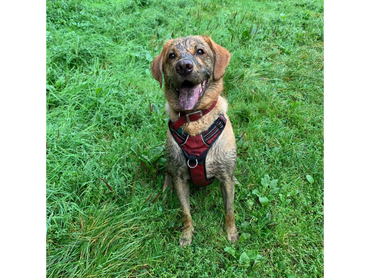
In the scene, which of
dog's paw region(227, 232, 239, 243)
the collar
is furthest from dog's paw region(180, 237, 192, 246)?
the collar

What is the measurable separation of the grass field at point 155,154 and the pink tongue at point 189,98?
106 cm

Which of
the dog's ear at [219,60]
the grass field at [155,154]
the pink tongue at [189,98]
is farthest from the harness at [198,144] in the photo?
the grass field at [155,154]

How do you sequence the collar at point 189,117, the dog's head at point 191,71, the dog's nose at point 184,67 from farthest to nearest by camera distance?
1. the collar at point 189,117
2. the dog's head at point 191,71
3. the dog's nose at point 184,67

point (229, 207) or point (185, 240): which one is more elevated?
point (229, 207)

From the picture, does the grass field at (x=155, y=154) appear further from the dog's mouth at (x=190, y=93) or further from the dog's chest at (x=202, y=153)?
the dog's mouth at (x=190, y=93)

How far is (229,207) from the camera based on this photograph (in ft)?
8.80

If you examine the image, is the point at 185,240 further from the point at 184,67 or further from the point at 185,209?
the point at 184,67

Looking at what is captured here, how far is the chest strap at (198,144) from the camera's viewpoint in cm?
241

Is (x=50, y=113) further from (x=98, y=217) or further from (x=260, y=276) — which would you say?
(x=260, y=276)

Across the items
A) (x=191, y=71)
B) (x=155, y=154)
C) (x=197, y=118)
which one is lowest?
(x=155, y=154)

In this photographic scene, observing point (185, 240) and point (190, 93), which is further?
point (185, 240)

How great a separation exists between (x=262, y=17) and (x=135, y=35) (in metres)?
3.52

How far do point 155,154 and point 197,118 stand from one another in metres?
1.03

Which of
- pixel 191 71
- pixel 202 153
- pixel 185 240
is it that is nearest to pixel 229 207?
pixel 185 240
